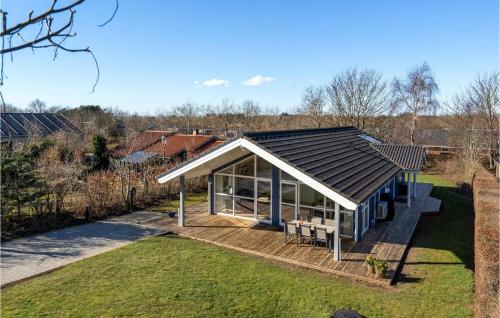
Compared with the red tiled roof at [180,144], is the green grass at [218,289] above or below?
below

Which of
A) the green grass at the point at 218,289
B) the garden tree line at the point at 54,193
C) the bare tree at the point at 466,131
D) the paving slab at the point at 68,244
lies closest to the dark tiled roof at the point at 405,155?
the green grass at the point at 218,289

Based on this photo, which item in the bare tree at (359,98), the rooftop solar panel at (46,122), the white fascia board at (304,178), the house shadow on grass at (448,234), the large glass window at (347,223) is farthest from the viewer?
the rooftop solar panel at (46,122)

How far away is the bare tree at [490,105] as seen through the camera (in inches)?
1093

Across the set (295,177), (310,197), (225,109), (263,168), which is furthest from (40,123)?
(295,177)

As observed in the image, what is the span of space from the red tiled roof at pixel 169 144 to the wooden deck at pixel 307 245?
10.9 metres

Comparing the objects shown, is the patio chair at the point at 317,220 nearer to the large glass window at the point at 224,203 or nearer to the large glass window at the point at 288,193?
the large glass window at the point at 288,193

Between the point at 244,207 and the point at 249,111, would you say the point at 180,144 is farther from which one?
the point at 249,111

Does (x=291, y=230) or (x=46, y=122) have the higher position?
(x=46, y=122)

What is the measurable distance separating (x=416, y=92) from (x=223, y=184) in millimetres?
31295

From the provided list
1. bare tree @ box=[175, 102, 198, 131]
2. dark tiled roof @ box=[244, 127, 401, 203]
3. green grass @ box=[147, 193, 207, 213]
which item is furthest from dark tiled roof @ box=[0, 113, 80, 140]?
dark tiled roof @ box=[244, 127, 401, 203]

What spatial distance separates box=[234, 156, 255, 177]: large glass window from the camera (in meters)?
13.3

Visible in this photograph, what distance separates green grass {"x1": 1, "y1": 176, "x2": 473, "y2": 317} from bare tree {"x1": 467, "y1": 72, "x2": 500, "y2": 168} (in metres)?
21.9

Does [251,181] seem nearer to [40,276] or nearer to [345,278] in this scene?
[345,278]

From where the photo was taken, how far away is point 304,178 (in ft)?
33.6
